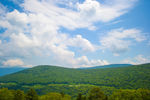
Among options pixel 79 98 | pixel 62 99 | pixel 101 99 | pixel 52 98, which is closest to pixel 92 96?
pixel 101 99

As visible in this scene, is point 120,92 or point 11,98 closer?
point 11,98

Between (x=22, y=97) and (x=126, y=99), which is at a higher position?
(x=22, y=97)

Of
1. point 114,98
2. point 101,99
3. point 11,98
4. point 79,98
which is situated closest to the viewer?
point 101,99

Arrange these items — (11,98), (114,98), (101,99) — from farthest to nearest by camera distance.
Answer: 1. (114,98)
2. (11,98)
3. (101,99)

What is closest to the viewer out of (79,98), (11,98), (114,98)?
(11,98)

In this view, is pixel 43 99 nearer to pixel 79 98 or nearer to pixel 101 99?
pixel 79 98

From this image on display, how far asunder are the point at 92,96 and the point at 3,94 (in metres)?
49.4

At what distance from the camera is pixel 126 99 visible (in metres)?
75.9

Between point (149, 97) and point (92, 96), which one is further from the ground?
point (92, 96)

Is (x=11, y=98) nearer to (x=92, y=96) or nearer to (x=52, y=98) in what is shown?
(x=52, y=98)

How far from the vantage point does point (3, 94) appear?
69188 millimetres

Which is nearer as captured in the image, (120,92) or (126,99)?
(126,99)

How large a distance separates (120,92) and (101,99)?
26.3m

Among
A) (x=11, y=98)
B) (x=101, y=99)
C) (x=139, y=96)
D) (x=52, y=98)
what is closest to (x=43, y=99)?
(x=52, y=98)
